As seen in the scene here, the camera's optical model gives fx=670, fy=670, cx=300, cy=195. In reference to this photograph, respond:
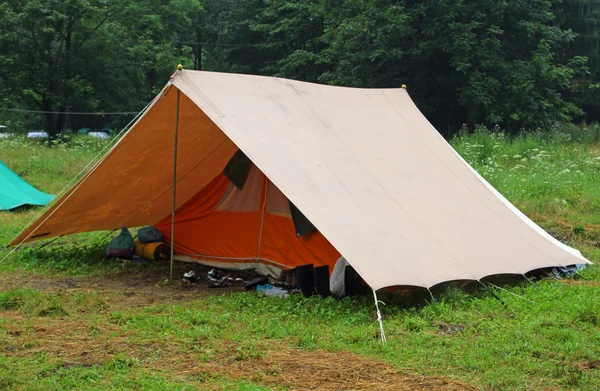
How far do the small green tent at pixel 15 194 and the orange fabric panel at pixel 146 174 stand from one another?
4.01m

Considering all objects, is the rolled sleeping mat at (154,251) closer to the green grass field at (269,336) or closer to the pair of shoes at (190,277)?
the green grass field at (269,336)

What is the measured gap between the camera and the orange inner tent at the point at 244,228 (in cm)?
613

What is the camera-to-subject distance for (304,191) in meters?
5.01

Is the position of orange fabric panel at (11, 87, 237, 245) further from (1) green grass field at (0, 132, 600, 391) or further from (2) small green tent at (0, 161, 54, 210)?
→ (2) small green tent at (0, 161, 54, 210)

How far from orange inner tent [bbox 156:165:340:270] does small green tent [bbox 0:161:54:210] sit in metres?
4.11

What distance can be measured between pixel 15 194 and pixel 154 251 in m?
4.69

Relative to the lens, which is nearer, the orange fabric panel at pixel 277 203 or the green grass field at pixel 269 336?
the green grass field at pixel 269 336

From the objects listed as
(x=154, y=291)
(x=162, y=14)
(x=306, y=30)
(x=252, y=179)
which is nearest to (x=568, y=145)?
(x=252, y=179)

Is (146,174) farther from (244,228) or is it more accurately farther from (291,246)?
(291,246)

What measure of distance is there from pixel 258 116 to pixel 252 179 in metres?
1.12

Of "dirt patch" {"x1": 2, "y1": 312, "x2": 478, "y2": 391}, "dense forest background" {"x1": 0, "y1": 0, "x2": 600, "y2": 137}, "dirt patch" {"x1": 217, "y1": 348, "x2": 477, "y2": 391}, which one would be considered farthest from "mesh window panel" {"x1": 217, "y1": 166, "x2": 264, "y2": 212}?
"dense forest background" {"x1": 0, "y1": 0, "x2": 600, "y2": 137}

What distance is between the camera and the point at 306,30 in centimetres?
2738

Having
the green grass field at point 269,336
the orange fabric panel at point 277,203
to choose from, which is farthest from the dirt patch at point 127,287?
the orange fabric panel at point 277,203

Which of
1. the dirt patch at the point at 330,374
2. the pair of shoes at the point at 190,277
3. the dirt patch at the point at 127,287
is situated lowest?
the dirt patch at the point at 127,287
